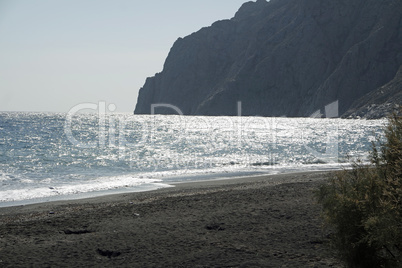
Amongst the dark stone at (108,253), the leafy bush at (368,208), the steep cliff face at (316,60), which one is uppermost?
the steep cliff face at (316,60)

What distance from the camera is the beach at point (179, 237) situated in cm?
778

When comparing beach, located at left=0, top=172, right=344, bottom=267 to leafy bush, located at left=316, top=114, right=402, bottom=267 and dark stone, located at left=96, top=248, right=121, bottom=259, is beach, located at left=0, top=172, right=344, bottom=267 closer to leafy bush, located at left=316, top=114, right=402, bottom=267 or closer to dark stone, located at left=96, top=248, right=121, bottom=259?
dark stone, located at left=96, top=248, right=121, bottom=259

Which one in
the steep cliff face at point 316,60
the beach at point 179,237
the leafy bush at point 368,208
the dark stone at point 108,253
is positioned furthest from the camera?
the steep cliff face at point 316,60

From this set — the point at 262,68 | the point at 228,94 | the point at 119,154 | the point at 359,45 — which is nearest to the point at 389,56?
the point at 359,45

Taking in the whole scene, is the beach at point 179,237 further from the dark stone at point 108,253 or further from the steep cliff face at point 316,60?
the steep cliff face at point 316,60

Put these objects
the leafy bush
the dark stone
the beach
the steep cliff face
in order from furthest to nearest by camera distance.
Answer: the steep cliff face, the dark stone, the beach, the leafy bush


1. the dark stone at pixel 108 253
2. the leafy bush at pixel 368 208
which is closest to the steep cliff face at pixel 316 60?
the dark stone at pixel 108 253

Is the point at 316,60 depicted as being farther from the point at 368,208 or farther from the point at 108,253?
the point at 368,208

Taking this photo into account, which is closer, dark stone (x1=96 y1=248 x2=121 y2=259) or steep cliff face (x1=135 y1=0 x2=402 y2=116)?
dark stone (x1=96 y1=248 x2=121 y2=259)

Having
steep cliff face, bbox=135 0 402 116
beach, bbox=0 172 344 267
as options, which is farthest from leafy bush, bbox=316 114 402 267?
steep cliff face, bbox=135 0 402 116

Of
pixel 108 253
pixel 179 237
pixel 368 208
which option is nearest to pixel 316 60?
pixel 179 237

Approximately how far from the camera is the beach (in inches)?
306

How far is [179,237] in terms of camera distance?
926 centimetres

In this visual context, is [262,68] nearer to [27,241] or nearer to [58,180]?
[58,180]
